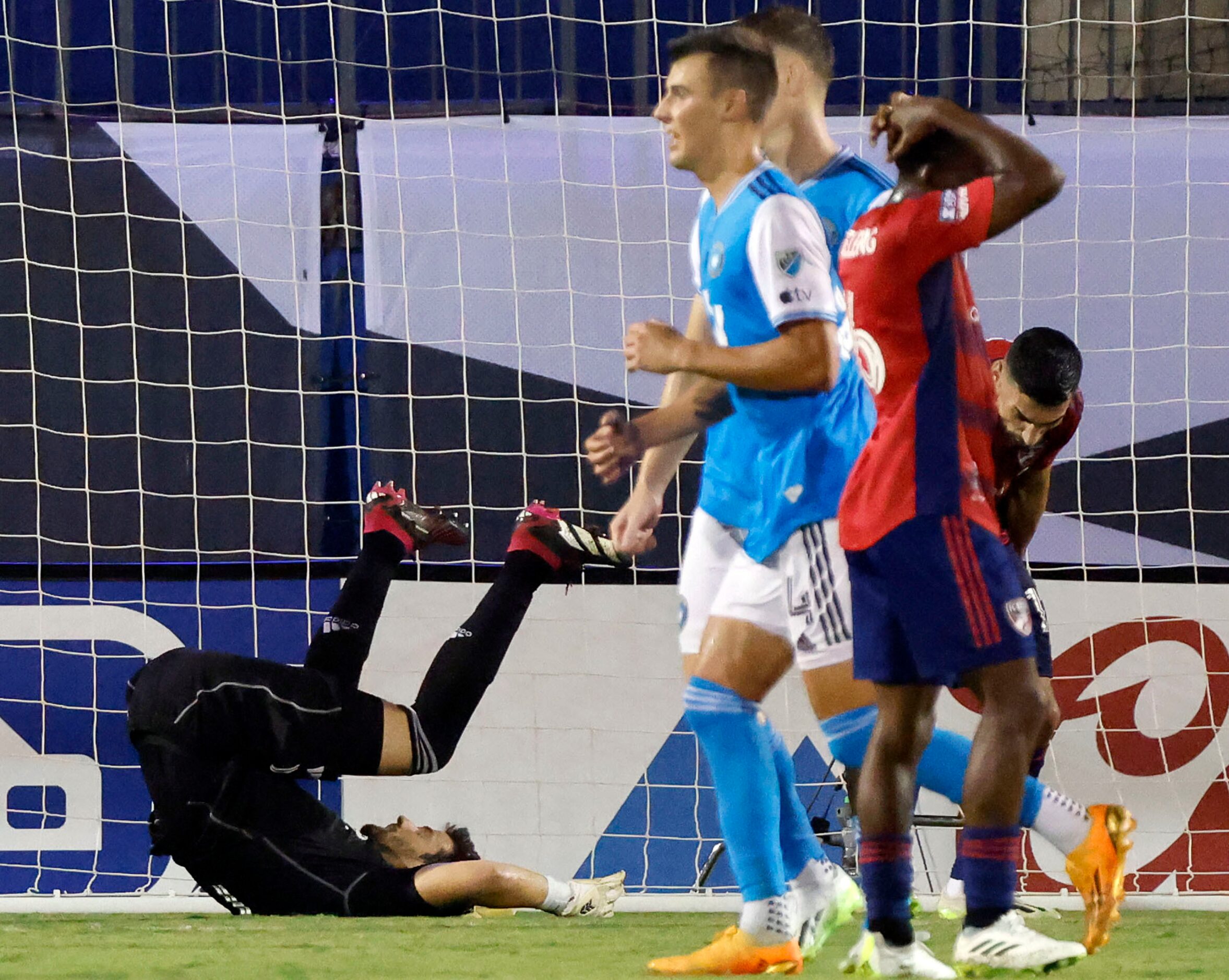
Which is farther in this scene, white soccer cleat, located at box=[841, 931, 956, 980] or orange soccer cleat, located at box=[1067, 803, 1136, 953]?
orange soccer cleat, located at box=[1067, 803, 1136, 953]

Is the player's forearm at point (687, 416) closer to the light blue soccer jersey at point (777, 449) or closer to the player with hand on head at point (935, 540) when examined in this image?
the light blue soccer jersey at point (777, 449)

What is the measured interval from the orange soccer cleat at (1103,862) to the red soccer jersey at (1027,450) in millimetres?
873

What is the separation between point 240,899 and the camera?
4500mm

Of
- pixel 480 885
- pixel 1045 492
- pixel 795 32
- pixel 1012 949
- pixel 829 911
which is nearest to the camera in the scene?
pixel 1012 949

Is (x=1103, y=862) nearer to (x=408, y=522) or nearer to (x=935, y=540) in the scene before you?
(x=935, y=540)

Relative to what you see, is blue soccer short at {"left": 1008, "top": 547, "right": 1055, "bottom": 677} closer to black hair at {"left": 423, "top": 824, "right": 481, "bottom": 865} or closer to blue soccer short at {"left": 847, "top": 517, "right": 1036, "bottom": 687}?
blue soccer short at {"left": 847, "top": 517, "right": 1036, "bottom": 687}

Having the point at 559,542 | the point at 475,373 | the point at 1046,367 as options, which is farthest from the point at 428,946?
the point at 475,373

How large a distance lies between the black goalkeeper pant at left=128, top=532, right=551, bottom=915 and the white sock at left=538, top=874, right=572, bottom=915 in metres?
0.32

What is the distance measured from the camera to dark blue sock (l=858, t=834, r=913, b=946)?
2605 mm

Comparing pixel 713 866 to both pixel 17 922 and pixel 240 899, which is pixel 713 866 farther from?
pixel 17 922

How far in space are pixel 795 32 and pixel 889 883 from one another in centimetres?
182

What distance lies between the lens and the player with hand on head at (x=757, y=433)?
2.89 meters

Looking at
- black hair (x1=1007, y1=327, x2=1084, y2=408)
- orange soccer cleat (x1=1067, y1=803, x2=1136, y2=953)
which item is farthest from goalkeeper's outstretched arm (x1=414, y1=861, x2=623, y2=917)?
black hair (x1=1007, y1=327, x2=1084, y2=408)

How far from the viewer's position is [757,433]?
3.10 meters
